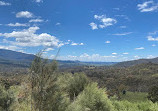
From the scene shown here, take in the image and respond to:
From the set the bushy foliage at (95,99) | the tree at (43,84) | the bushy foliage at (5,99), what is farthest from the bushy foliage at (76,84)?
the tree at (43,84)

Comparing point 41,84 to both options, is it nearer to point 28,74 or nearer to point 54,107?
point 28,74

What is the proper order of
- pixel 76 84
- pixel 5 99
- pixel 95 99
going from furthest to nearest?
1. pixel 76 84
2. pixel 5 99
3. pixel 95 99

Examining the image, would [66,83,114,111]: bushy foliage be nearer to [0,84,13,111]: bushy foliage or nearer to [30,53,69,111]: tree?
[30,53,69,111]: tree

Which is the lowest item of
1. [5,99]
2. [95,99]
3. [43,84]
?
[5,99]

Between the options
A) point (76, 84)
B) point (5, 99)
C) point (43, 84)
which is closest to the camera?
point (43, 84)

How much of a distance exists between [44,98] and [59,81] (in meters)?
1.35

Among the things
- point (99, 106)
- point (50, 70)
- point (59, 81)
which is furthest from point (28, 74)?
point (99, 106)

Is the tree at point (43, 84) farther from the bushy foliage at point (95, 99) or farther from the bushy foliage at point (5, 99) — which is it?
the bushy foliage at point (5, 99)

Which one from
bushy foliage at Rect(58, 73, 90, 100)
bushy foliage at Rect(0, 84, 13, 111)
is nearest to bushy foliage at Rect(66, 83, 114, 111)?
bushy foliage at Rect(58, 73, 90, 100)

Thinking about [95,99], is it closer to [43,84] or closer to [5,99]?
[43,84]

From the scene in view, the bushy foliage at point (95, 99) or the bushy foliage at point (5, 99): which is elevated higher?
the bushy foliage at point (95, 99)

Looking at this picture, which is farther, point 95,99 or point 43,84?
point 95,99

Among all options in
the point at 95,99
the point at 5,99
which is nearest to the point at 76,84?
the point at 95,99

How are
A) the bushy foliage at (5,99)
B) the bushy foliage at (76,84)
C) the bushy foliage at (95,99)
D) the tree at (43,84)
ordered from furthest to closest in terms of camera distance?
the bushy foliage at (76,84) → the bushy foliage at (5,99) → the bushy foliage at (95,99) → the tree at (43,84)
